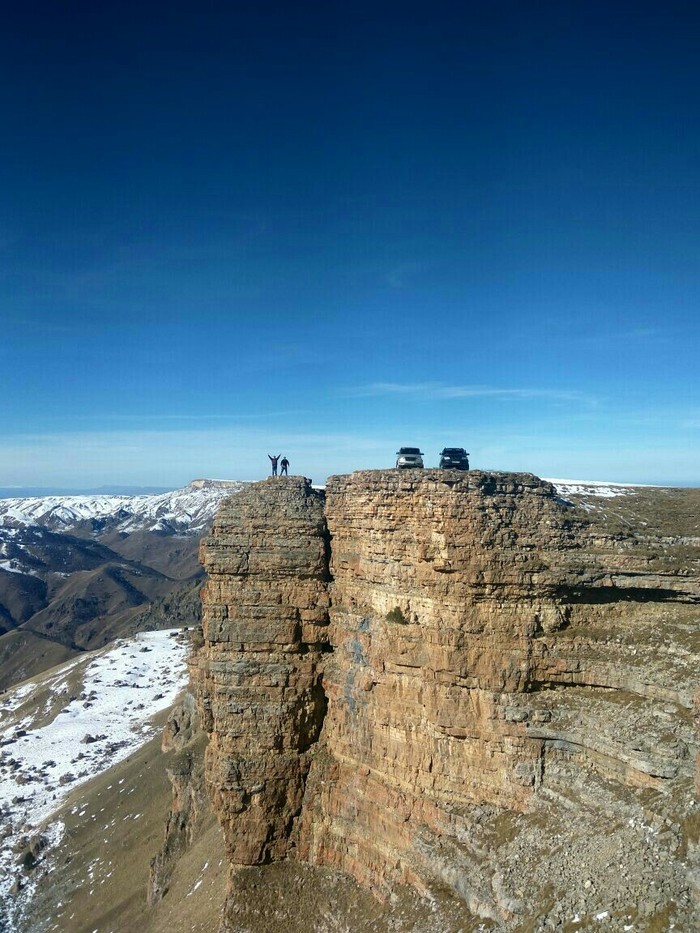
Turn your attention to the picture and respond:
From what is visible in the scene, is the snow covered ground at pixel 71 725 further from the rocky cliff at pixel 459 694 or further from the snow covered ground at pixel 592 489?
the snow covered ground at pixel 592 489

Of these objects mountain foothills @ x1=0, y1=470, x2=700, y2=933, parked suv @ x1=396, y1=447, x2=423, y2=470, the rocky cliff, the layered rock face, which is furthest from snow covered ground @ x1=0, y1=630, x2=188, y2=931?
parked suv @ x1=396, y1=447, x2=423, y2=470

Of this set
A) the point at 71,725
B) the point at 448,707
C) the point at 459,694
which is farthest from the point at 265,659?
the point at 71,725

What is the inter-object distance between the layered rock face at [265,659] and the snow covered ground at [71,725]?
1256 inches

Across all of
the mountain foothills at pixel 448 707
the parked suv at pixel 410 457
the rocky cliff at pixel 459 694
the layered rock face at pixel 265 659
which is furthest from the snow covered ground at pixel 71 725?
the parked suv at pixel 410 457

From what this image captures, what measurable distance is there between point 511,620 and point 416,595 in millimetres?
3978

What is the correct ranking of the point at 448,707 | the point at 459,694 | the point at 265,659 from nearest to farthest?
the point at 459,694 → the point at 448,707 → the point at 265,659

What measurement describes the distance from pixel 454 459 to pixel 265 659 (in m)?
13.3

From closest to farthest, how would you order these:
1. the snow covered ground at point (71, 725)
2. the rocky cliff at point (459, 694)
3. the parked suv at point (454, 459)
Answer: the rocky cliff at point (459, 694)
the parked suv at point (454, 459)
the snow covered ground at point (71, 725)

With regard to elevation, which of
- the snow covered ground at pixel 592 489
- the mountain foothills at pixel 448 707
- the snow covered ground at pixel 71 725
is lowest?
the snow covered ground at pixel 71 725

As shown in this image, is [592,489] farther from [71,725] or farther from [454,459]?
[71,725]

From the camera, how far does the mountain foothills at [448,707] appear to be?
A: 20.1m

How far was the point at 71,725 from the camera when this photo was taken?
81.4 m

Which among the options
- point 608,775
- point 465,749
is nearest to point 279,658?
point 465,749

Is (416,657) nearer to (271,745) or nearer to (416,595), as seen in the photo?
(416,595)
